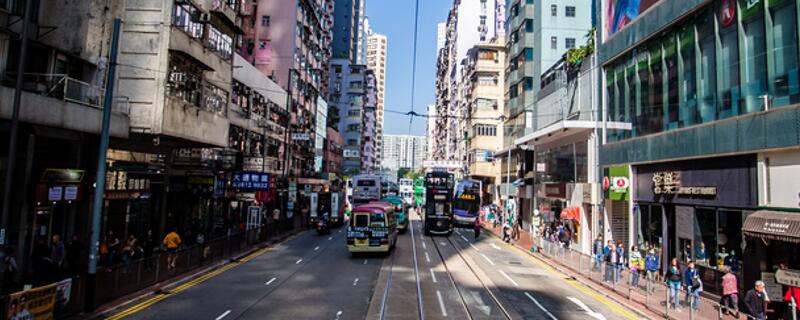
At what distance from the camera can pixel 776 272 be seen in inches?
573

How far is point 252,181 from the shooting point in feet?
106

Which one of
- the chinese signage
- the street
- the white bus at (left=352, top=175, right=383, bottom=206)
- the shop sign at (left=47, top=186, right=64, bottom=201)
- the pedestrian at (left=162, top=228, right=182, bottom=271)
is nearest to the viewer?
the street

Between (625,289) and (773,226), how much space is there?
558cm

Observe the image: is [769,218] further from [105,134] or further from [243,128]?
[243,128]

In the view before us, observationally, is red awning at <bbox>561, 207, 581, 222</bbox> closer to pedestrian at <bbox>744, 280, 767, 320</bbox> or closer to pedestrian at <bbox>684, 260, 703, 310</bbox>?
pedestrian at <bbox>684, 260, 703, 310</bbox>

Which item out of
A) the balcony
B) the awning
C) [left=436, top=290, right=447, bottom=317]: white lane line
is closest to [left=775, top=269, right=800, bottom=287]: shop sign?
the awning

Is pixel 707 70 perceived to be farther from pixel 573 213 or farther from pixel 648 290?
pixel 573 213

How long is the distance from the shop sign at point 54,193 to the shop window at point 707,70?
2353 cm

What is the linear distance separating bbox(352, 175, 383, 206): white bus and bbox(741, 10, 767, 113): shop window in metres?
29.1

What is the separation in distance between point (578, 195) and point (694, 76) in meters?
12.8

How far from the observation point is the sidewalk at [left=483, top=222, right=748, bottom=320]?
14680mm

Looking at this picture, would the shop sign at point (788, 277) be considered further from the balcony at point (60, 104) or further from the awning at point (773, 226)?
the balcony at point (60, 104)

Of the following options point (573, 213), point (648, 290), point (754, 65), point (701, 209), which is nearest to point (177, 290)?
point (648, 290)

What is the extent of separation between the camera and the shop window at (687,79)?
19719 mm
